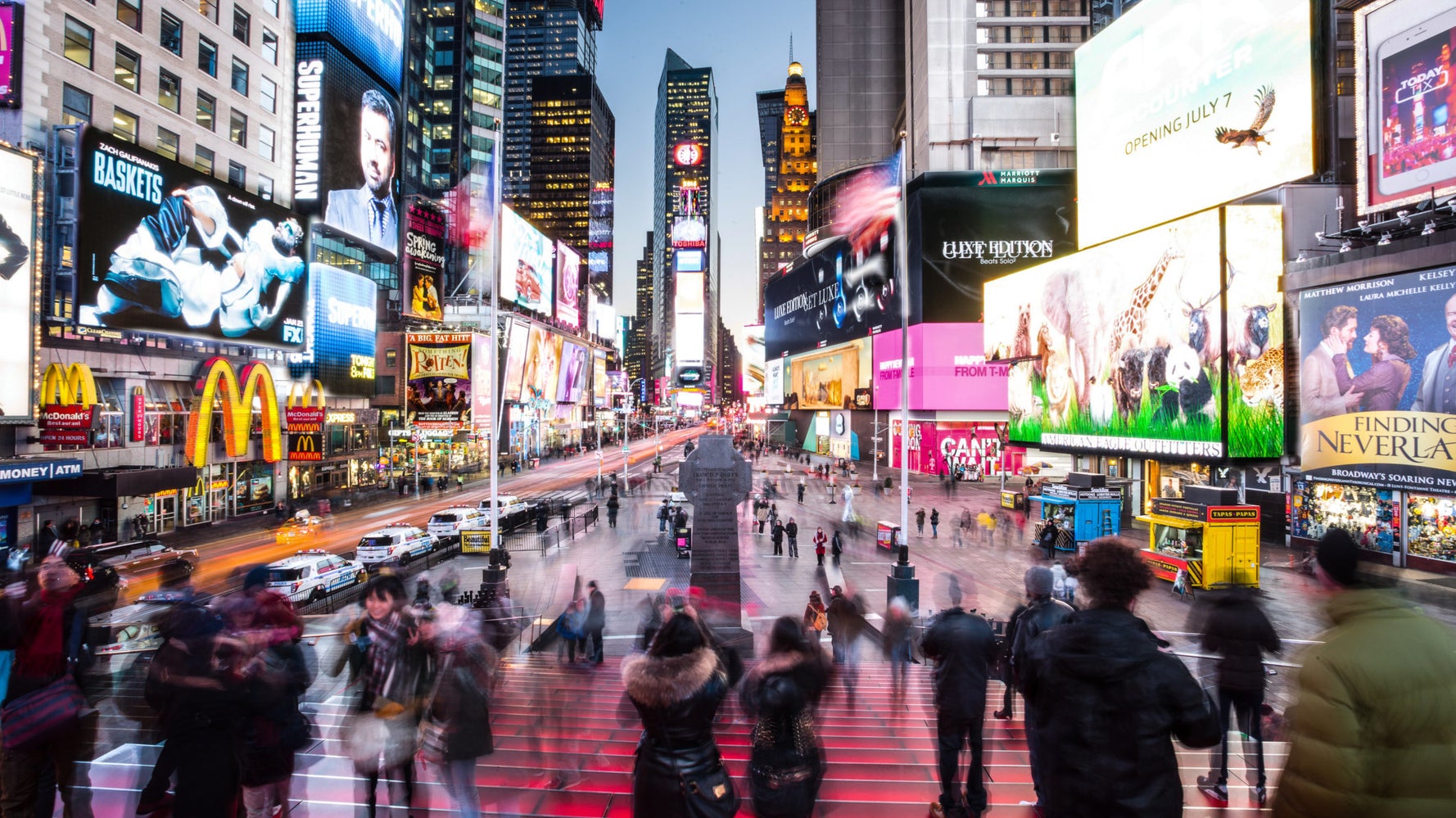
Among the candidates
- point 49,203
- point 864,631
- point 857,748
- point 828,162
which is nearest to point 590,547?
point 864,631

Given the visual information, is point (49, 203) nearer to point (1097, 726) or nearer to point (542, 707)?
point (542, 707)

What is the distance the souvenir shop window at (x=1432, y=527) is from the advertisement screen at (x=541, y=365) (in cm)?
5711

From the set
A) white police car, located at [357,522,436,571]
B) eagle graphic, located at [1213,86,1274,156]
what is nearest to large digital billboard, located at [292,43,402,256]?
white police car, located at [357,522,436,571]

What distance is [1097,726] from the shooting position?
10.1 feet

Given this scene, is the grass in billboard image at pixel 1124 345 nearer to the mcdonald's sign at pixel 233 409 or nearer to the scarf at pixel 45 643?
the scarf at pixel 45 643

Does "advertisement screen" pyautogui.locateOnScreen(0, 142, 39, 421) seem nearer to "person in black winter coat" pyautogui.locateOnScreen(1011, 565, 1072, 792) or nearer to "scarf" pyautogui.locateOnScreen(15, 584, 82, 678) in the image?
"scarf" pyautogui.locateOnScreen(15, 584, 82, 678)

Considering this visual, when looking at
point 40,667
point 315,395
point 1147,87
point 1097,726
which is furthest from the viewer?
point 315,395

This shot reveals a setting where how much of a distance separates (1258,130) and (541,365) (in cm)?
5658

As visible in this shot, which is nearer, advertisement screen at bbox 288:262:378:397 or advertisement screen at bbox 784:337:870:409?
advertisement screen at bbox 288:262:378:397

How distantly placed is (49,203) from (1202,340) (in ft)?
136

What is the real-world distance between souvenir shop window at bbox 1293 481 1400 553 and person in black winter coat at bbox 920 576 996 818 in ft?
71.3

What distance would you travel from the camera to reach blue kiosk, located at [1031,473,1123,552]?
1011 inches

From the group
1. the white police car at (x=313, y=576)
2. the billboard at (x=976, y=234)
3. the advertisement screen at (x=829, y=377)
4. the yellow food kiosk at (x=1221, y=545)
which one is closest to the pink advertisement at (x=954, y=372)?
the billboard at (x=976, y=234)

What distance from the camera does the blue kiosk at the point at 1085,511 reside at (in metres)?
25.7
